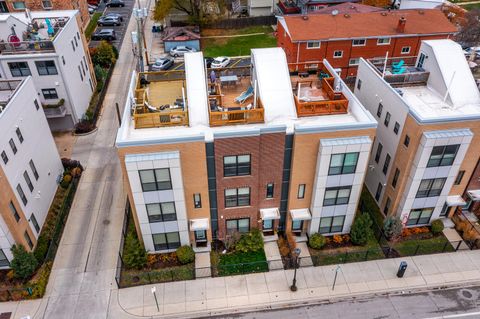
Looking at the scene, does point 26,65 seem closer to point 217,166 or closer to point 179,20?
point 217,166

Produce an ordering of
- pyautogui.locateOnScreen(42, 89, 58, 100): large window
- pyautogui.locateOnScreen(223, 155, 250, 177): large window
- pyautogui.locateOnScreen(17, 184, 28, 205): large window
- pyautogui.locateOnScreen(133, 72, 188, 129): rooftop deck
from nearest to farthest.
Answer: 1. pyautogui.locateOnScreen(223, 155, 250, 177): large window
2. pyautogui.locateOnScreen(133, 72, 188, 129): rooftop deck
3. pyautogui.locateOnScreen(17, 184, 28, 205): large window
4. pyautogui.locateOnScreen(42, 89, 58, 100): large window

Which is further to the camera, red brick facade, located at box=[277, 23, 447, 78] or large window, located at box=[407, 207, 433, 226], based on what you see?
red brick facade, located at box=[277, 23, 447, 78]

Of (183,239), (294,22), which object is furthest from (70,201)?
(294,22)

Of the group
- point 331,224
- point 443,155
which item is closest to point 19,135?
point 331,224

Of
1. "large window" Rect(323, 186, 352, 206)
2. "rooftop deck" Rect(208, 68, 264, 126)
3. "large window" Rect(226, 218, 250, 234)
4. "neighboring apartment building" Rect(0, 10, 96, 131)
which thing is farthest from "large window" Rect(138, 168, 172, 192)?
"neighboring apartment building" Rect(0, 10, 96, 131)

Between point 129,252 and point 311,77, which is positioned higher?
point 311,77

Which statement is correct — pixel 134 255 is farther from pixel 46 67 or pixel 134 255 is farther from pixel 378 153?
pixel 46 67

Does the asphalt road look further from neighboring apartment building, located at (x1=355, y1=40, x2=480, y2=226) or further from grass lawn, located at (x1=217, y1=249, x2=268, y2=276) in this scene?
neighboring apartment building, located at (x1=355, y1=40, x2=480, y2=226)
